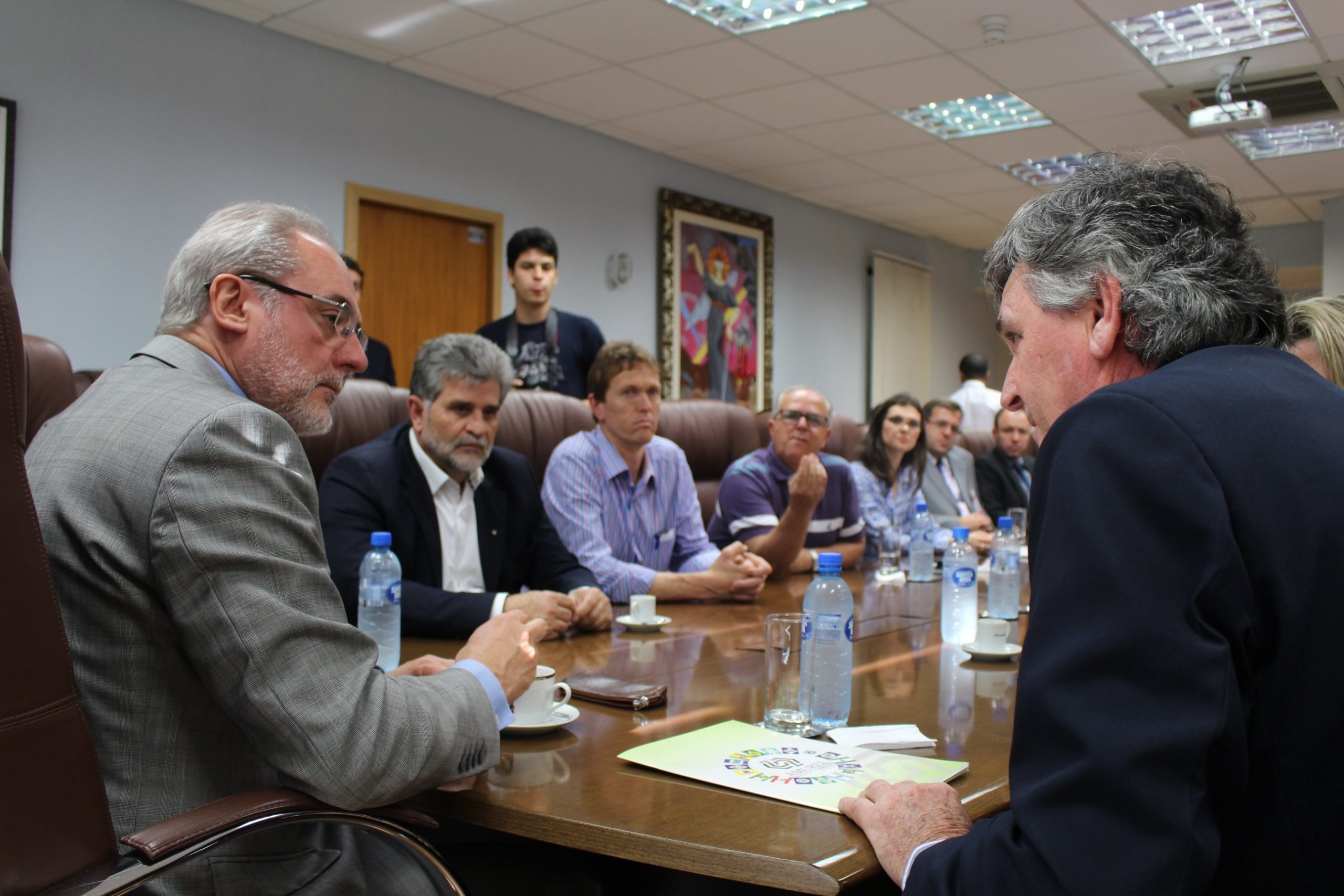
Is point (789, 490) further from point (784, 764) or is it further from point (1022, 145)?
point (1022, 145)

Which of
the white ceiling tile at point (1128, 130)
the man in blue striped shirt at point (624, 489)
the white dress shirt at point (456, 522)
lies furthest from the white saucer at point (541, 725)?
the white ceiling tile at point (1128, 130)

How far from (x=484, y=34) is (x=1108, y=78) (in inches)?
125

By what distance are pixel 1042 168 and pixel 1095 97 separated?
181cm

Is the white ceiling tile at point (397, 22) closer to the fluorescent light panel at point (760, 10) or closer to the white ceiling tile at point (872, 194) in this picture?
the fluorescent light panel at point (760, 10)

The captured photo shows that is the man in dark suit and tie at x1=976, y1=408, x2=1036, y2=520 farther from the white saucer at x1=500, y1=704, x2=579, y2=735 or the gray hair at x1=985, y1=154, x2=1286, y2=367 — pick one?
the gray hair at x1=985, y1=154, x2=1286, y2=367

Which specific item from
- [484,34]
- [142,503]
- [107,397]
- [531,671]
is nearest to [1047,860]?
[531,671]

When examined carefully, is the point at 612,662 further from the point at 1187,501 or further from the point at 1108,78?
the point at 1108,78

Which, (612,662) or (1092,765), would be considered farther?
(612,662)

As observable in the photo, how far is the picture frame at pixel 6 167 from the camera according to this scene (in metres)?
3.94

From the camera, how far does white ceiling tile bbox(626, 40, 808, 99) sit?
5027mm

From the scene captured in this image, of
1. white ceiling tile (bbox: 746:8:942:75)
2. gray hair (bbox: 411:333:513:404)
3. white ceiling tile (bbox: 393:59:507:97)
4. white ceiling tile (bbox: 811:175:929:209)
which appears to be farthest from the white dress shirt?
white ceiling tile (bbox: 811:175:929:209)

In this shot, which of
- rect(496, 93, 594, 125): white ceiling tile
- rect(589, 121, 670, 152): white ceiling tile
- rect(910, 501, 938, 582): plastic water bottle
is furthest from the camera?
rect(589, 121, 670, 152): white ceiling tile

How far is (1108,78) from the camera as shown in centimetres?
543

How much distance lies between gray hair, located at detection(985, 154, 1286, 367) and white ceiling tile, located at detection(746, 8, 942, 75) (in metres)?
3.94
